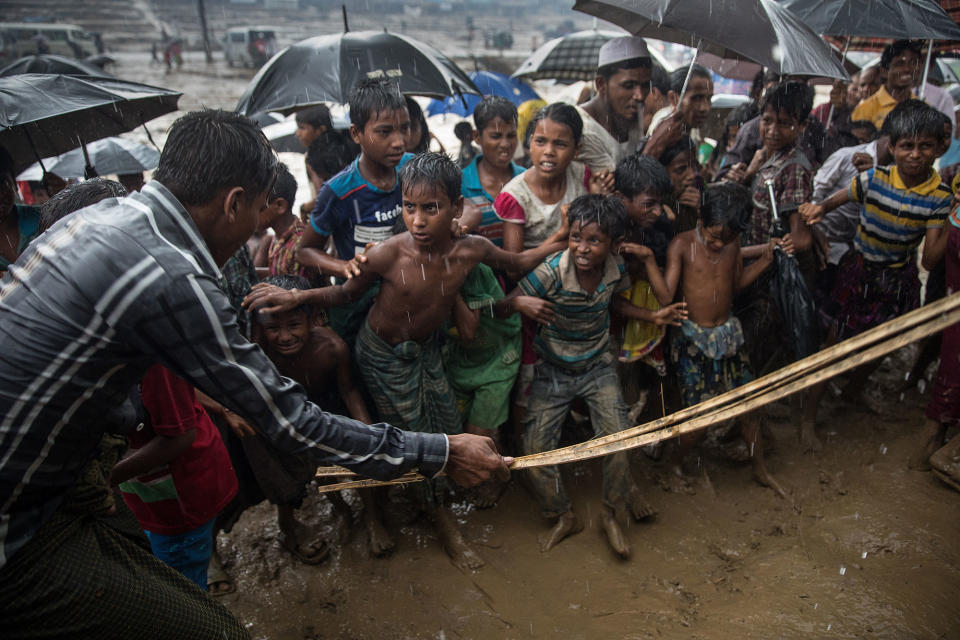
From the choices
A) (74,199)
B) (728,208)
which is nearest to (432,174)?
(74,199)

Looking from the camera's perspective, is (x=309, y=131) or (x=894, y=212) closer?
(x=894, y=212)

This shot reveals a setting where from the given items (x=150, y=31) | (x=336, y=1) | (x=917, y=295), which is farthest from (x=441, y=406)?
(x=336, y=1)

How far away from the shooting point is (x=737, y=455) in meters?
3.99

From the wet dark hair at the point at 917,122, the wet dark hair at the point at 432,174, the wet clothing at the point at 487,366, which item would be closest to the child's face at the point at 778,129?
the wet dark hair at the point at 917,122

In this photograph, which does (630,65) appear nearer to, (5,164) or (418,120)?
(418,120)

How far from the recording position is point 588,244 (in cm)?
316

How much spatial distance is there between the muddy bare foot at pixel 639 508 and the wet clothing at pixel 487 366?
89 cm

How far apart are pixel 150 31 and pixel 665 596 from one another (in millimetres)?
35066

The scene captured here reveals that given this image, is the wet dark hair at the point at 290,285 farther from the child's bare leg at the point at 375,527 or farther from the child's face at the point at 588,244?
the child's face at the point at 588,244

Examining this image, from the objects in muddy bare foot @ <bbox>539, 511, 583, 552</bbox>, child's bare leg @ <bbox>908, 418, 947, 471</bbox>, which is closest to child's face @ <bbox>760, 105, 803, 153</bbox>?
child's bare leg @ <bbox>908, 418, 947, 471</bbox>

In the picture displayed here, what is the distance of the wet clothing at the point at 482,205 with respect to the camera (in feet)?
12.3

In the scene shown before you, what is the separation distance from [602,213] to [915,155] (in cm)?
204

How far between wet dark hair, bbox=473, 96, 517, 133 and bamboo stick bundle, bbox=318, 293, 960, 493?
2.47m

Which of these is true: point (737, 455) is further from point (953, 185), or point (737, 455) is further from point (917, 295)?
point (953, 185)
